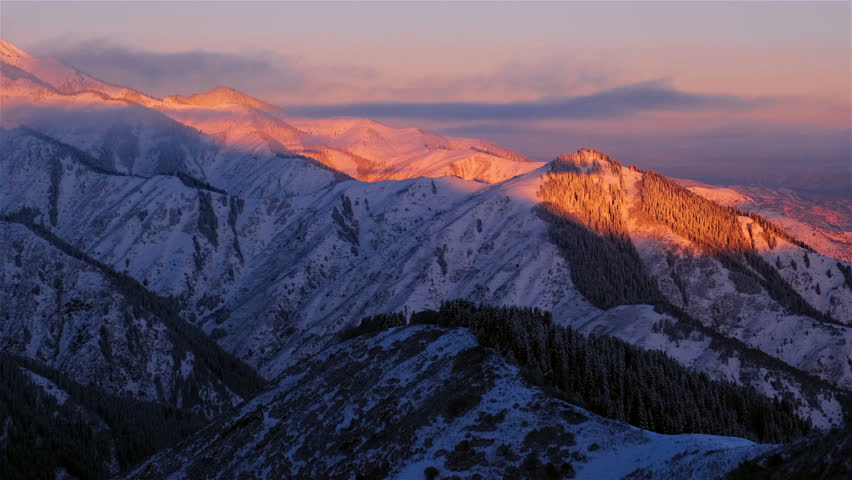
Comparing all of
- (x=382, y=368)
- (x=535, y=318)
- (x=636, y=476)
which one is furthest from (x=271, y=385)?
(x=636, y=476)

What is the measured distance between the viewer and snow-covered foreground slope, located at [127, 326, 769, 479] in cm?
6512

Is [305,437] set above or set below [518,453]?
below

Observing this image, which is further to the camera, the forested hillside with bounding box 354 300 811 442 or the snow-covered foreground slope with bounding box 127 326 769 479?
the forested hillside with bounding box 354 300 811 442

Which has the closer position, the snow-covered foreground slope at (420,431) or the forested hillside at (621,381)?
the snow-covered foreground slope at (420,431)

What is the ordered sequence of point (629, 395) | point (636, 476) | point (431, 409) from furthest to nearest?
point (629, 395), point (431, 409), point (636, 476)

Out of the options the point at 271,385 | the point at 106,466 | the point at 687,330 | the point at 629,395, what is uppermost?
the point at 629,395

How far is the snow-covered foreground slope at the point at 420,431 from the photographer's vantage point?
65.1 metres

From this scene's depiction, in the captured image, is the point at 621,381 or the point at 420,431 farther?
the point at 621,381

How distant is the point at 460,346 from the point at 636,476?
33.8 m

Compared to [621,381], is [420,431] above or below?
above

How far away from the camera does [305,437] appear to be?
92062 millimetres

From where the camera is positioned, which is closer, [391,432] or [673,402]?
[391,432]

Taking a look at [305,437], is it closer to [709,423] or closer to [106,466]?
[709,423]

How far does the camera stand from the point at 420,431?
78.4 m
